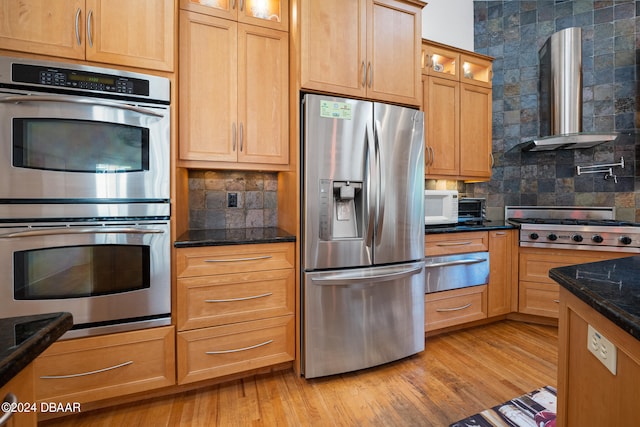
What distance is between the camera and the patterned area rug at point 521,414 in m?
1.53

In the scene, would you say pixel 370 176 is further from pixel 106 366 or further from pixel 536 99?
pixel 536 99

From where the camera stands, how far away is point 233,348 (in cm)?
179

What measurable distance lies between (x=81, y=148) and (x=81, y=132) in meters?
0.08

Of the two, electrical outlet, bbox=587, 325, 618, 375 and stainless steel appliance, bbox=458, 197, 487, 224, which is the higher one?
stainless steel appliance, bbox=458, 197, 487, 224

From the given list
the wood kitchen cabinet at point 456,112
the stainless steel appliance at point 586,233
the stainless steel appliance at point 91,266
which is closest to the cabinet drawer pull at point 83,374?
the stainless steel appliance at point 91,266

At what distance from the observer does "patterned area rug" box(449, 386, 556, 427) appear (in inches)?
60.3

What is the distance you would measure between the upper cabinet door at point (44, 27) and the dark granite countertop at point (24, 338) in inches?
60.7

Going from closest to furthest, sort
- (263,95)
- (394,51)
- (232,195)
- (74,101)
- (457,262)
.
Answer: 1. (74,101)
2. (263,95)
3. (394,51)
4. (232,195)
5. (457,262)

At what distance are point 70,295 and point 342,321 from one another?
1507mm

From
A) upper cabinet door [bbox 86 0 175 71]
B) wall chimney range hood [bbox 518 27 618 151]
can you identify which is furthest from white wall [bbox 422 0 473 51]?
upper cabinet door [bbox 86 0 175 71]

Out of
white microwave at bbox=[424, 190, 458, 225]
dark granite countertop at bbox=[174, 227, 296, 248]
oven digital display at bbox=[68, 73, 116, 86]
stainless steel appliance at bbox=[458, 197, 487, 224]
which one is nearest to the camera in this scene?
oven digital display at bbox=[68, 73, 116, 86]

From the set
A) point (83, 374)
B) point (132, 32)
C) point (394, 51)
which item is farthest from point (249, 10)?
point (83, 374)

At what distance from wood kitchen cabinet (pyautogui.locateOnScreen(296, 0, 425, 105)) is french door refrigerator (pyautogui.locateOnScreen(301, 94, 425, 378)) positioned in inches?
7.2

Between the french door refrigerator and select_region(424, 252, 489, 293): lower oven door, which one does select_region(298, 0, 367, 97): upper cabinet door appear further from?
select_region(424, 252, 489, 293): lower oven door
